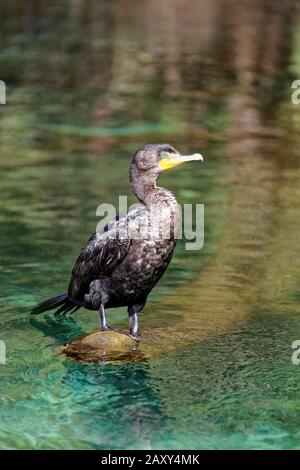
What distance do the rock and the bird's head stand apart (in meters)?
1.22

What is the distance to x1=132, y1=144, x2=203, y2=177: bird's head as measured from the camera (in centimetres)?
739

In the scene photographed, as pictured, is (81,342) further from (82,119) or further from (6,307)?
(82,119)

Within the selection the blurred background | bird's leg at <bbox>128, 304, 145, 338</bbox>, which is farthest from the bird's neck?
the blurred background

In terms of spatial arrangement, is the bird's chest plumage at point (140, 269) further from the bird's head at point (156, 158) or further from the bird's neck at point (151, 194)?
the bird's head at point (156, 158)

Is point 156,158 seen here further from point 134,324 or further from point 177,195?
point 177,195

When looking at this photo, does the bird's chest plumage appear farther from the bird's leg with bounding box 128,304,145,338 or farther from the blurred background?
the blurred background

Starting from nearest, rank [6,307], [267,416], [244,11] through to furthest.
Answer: [267,416]
[6,307]
[244,11]

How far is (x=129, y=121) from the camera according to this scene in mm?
15805

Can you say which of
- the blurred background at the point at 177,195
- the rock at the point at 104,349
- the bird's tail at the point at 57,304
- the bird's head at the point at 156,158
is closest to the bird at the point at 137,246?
the bird's head at the point at 156,158

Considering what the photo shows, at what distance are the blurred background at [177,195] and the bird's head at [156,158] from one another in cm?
132

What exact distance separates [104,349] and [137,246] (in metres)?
0.81

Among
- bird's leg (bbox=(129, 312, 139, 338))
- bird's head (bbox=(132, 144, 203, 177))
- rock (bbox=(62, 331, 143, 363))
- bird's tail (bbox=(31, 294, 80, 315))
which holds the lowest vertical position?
rock (bbox=(62, 331, 143, 363))

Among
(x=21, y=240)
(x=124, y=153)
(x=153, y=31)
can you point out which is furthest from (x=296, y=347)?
(x=153, y=31)

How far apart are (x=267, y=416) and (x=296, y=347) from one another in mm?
1235
